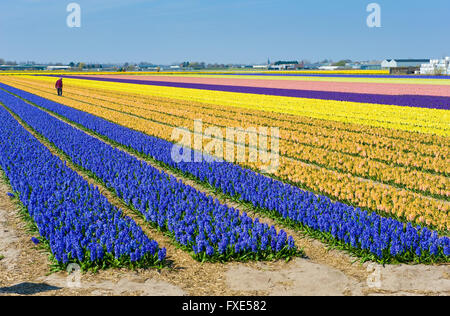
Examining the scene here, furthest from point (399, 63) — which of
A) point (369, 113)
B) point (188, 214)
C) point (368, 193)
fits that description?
point (188, 214)

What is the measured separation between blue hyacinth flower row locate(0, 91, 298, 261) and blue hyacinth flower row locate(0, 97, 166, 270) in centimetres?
72

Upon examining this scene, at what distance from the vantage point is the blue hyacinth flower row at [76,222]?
24.7ft

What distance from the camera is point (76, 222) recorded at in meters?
8.59

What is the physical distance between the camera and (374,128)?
70.6 ft

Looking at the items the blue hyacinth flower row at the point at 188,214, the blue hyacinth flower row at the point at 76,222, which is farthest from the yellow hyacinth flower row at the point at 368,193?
the blue hyacinth flower row at the point at 76,222

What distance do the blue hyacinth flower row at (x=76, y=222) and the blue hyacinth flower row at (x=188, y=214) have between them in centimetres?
72

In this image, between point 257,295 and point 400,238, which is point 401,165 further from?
point 257,295

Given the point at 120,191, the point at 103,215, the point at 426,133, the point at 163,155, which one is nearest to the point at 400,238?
the point at 103,215

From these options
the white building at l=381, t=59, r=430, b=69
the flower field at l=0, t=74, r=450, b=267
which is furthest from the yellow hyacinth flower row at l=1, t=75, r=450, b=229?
the white building at l=381, t=59, r=430, b=69

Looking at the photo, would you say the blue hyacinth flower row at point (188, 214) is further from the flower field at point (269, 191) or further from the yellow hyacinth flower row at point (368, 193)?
the yellow hyacinth flower row at point (368, 193)

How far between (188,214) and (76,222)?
2198 millimetres

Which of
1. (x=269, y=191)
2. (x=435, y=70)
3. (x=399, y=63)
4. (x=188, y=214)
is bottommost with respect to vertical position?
(x=188, y=214)

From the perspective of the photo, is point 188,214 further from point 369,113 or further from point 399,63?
point 399,63
